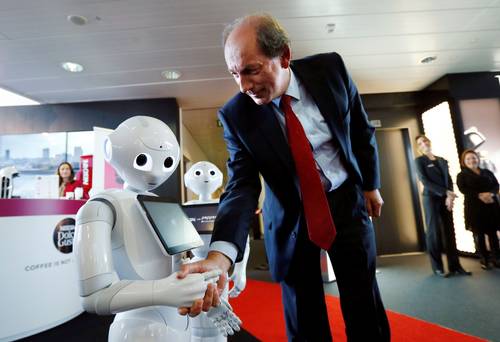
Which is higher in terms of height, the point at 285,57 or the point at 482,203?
the point at 285,57

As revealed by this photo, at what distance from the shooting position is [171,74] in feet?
15.7

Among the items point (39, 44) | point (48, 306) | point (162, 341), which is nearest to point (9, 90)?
point (39, 44)

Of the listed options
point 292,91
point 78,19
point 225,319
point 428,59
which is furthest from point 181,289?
point 428,59

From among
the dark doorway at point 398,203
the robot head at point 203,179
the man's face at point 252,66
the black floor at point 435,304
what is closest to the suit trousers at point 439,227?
the black floor at point 435,304

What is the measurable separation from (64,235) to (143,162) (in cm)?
243

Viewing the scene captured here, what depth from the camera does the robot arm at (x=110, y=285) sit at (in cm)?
73

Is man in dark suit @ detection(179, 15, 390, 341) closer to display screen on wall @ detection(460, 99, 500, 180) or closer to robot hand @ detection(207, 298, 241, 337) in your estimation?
robot hand @ detection(207, 298, 241, 337)

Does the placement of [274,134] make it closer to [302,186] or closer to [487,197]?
[302,186]

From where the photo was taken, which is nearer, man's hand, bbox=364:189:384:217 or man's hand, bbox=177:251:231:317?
man's hand, bbox=177:251:231:317

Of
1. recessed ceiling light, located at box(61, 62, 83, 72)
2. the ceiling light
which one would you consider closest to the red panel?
recessed ceiling light, located at box(61, 62, 83, 72)

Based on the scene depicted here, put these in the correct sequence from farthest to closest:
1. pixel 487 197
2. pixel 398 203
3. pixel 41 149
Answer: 1. pixel 398 203
2. pixel 41 149
3. pixel 487 197

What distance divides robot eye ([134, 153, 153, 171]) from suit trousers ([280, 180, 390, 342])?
620 millimetres

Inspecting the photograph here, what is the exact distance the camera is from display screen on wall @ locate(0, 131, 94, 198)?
221 inches

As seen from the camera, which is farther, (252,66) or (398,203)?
(398,203)
